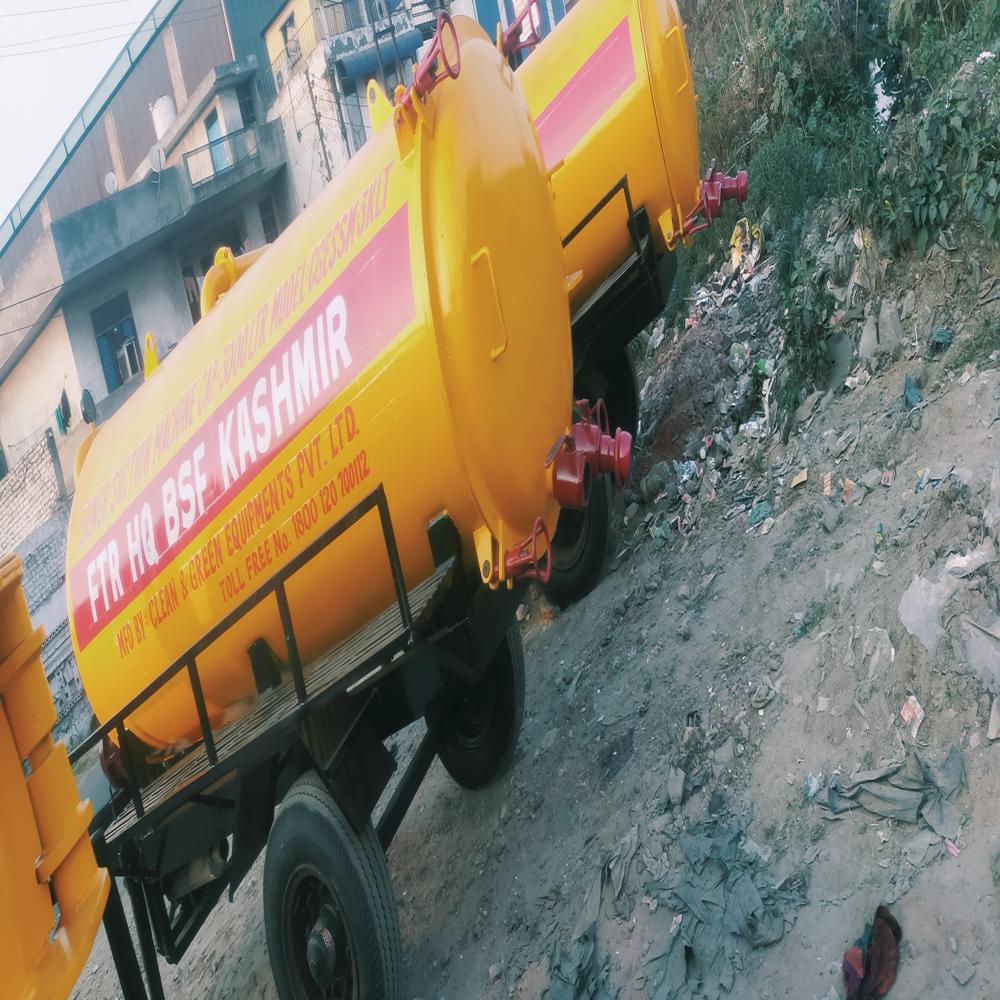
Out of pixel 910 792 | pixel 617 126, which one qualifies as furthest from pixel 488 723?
pixel 617 126

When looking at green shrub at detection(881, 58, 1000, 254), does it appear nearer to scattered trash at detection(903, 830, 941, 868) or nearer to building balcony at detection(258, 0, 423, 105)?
scattered trash at detection(903, 830, 941, 868)

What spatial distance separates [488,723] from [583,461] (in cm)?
205

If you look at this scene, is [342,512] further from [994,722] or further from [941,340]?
[941,340]

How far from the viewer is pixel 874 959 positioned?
3.43m

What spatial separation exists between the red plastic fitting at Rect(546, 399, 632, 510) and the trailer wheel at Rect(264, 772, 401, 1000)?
159 centimetres

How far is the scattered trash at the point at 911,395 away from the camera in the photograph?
5.57 meters

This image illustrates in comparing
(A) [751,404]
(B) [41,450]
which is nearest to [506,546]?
(A) [751,404]

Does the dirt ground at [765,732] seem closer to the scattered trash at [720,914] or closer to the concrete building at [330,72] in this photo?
the scattered trash at [720,914]

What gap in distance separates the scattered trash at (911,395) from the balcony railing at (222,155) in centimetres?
1861

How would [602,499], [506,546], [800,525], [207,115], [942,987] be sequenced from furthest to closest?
1. [207,115]
2. [602,499]
3. [800,525]
4. [506,546]
5. [942,987]

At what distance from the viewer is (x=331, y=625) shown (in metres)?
4.61

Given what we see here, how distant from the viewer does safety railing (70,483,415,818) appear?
3.98 meters

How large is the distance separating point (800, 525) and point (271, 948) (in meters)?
3.33

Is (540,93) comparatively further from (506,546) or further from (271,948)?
(271,948)
